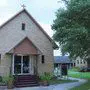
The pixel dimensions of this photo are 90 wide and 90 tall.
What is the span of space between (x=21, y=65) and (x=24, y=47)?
6.52ft

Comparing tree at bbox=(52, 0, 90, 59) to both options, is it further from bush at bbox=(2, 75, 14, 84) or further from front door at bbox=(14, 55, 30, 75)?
bush at bbox=(2, 75, 14, 84)

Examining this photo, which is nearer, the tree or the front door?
the tree

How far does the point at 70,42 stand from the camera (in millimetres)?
28812

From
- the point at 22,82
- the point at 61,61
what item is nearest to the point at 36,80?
the point at 22,82

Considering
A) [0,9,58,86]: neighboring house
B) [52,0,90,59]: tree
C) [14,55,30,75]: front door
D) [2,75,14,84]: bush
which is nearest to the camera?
[2,75,14,84]: bush

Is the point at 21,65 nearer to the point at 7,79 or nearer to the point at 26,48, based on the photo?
the point at 26,48

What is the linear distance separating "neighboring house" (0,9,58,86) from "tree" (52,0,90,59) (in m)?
3.33

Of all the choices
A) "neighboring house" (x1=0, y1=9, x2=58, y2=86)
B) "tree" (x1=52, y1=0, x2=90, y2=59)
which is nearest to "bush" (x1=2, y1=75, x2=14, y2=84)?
"neighboring house" (x1=0, y1=9, x2=58, y2=86)

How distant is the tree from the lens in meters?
27.9

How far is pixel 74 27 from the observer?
28500 millimetres

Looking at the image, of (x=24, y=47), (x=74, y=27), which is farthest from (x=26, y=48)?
(x=74, y=27)

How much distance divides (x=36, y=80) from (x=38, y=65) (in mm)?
3977

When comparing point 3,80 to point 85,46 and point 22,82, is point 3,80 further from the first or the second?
point 85,46

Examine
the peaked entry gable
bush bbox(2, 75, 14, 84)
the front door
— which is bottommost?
bush bbox(2, 75, 14, 84)
